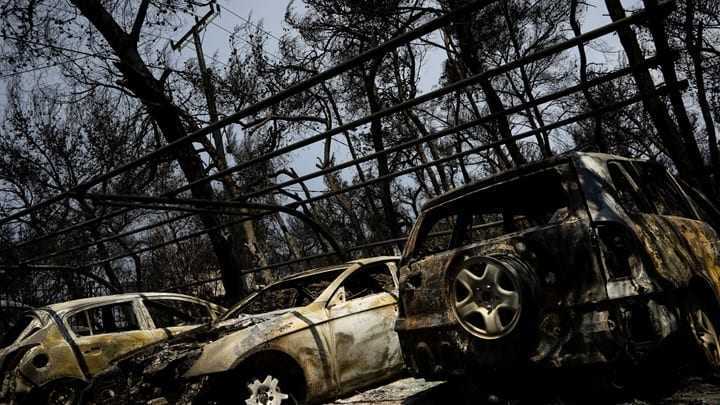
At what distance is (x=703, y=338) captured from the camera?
3.12 m

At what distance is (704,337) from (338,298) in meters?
3.36

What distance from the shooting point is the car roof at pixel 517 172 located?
342 centimetres

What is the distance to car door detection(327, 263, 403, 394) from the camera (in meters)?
5.29

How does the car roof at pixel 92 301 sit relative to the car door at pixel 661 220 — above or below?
above

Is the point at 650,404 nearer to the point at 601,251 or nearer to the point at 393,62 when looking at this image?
the point at 601,251

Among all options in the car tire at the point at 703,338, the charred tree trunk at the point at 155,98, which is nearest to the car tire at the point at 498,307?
the car tire at the point at 703,338

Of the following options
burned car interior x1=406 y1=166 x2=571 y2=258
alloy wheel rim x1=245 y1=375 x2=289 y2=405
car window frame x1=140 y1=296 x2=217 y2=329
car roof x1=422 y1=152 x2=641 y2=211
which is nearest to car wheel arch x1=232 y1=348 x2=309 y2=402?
alloy wheel rim x1=245 y1=375 x2=289 y2=405

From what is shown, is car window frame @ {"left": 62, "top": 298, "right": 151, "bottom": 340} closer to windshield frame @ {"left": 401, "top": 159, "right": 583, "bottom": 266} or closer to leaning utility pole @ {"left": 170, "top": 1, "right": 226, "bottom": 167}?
windshield frame @ {"left": 401, "top": 159, "right": 583, "bottom": 266}

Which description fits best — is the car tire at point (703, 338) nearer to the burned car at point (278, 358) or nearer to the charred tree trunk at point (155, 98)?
the burned car at point (278, 358)

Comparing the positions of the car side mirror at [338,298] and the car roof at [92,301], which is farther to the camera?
the car roof at [92,301]

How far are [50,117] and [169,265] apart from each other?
942cm

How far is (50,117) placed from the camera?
Answer: 73.1 ft

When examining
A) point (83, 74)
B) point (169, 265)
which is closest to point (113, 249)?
point (169, 265)

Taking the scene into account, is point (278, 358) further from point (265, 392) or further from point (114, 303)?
point (114, 303)
